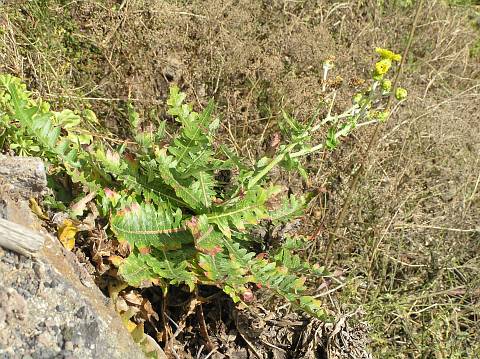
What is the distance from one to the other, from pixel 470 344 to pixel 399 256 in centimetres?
69

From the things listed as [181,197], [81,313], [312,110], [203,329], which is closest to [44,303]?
[81,313]

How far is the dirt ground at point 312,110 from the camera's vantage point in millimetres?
3709

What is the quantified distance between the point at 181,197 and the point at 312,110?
62.3 inches

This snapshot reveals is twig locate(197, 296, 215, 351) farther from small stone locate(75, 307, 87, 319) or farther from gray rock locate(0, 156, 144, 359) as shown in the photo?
small stone locate(75, 307, 87, 319)

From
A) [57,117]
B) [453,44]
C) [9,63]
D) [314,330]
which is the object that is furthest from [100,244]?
[453,44]

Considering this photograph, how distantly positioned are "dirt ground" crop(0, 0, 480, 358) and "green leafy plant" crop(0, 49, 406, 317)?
58 cm

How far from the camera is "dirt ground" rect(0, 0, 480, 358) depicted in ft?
12.2

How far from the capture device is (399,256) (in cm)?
387

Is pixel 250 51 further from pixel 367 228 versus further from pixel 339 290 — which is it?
pixel 339 290

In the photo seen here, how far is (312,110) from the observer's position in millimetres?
4168

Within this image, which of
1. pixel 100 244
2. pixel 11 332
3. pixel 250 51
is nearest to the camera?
pixel 11 332

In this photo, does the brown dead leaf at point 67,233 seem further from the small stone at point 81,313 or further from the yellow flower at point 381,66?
the yellow flower at point 381,66

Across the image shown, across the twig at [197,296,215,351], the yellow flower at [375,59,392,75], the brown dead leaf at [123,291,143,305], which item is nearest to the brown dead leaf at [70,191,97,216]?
the brown dead leaf at [123,291,143,305]

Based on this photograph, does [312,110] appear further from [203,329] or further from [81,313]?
[81,313]
